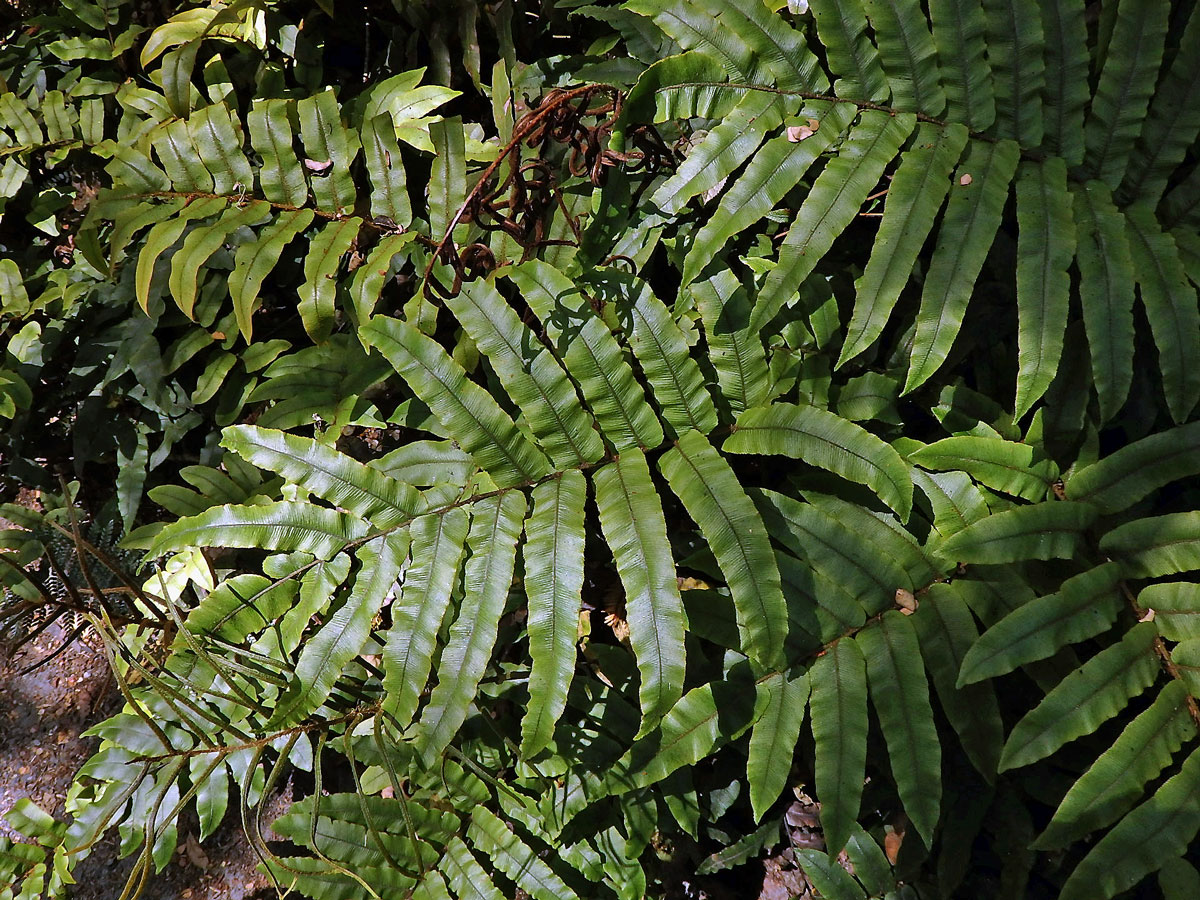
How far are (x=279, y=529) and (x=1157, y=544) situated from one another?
65.5 inches

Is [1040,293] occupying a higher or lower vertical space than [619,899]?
higher

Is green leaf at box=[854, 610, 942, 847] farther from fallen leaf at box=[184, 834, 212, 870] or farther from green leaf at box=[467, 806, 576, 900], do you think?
fallen leaf at box=[184, 834, 212, 870]

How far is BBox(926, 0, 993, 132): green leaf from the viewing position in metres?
1.61

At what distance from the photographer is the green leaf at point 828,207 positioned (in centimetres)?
156

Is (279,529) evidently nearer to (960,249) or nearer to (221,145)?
(221,145)

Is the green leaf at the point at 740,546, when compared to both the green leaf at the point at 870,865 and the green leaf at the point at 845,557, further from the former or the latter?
the green leaf at the point at 870,865

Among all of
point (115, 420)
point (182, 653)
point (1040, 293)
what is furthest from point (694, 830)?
point (115, 420)

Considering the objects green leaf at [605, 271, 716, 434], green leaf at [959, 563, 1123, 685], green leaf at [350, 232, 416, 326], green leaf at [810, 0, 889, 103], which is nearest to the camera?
green leaf at [959, 563, 1123, 685]

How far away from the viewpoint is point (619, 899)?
1.94 meters

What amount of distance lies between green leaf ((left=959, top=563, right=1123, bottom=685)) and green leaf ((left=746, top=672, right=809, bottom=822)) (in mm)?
305

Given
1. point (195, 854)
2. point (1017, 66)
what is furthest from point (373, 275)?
point (195, 854)

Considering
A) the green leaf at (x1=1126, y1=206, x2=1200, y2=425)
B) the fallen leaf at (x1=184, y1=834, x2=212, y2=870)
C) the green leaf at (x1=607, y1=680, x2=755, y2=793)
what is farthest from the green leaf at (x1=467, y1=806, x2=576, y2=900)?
the green leaf at (x1=1126, y1=206, x2=1200, y2=425)

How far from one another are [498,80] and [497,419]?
3.45ft

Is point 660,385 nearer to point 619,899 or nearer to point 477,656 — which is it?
point 477,656
